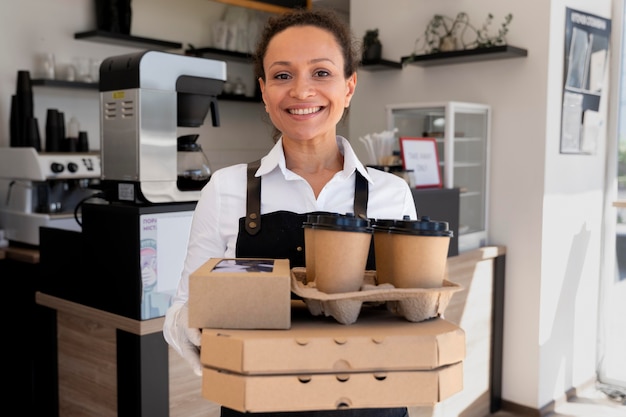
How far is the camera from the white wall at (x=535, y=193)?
3709 mm

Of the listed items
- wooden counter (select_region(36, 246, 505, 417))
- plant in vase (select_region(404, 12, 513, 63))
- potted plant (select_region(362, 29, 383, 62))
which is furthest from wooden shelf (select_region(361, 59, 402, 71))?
wooden counter (select_region(36, 246, 505, 417))

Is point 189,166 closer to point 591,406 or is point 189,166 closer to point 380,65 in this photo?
point 380,65

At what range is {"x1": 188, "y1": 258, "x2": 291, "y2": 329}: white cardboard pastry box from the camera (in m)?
1.00

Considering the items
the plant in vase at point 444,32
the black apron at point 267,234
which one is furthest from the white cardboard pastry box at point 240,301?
the plant in vase at point 444,32

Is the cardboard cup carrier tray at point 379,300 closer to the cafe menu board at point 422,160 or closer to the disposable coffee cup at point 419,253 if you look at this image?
the disposable coffee cup at point 419,253

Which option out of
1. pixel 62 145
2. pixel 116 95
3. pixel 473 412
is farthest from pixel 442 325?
pixel 62 145

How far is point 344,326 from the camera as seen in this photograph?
40.5 inches

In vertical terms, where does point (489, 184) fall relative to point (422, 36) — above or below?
below

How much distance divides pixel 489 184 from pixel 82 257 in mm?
2483

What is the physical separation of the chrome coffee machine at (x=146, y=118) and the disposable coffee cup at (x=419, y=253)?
1422 millimetres

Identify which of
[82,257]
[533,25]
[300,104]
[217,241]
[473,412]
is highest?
[533,25]

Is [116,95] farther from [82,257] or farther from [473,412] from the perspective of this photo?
[473,412]

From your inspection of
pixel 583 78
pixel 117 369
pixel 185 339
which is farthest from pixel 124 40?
pixel 185 339

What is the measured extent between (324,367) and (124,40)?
12.3 ft
